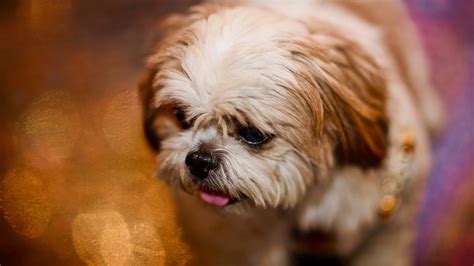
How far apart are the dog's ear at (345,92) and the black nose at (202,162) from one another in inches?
9.2

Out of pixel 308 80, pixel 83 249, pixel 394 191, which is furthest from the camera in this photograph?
pixel 394 191

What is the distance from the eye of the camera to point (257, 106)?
1234 mm

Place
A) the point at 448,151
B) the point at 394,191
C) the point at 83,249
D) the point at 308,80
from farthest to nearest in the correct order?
the point at 448,151 → the point at 394,191 → the point at 83,249 → the point at 308,80

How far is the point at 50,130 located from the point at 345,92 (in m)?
0.68

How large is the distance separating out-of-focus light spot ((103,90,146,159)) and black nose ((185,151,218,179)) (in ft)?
0.59

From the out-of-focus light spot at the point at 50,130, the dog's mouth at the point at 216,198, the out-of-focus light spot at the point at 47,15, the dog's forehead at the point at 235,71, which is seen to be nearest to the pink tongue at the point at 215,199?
the dog's mouth at the point at 216,198

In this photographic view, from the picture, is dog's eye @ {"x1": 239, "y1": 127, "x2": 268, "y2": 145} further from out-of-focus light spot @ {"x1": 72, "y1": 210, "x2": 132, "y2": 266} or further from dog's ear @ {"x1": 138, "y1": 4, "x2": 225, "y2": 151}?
out-of-focus light spot @ {"x1": 72, "y1": 210, "x2": 132, "y2": 266}

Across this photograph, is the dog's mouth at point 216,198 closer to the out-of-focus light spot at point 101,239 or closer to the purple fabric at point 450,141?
the out-of-focus light spot at point 101,239

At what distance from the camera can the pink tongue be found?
1402 millimetres

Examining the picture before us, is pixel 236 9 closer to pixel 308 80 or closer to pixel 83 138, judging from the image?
pixel 308 80

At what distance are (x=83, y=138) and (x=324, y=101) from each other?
558 millimetres

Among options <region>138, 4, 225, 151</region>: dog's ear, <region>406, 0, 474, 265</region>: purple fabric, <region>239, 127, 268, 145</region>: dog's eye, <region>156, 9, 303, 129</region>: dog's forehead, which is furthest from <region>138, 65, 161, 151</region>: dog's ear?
<region>406, 0, 474, 265</region>: purple fabric

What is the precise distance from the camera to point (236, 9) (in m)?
1.33

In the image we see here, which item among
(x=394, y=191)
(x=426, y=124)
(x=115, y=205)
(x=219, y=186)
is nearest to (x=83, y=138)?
(x=115, y=205)
